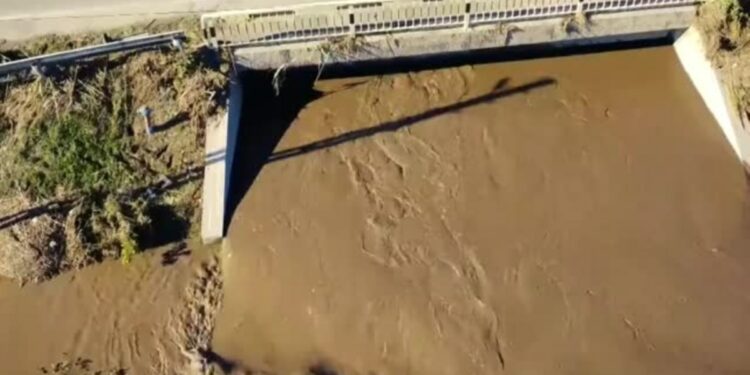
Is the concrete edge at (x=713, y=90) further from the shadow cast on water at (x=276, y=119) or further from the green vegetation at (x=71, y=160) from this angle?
the green vegetation at (x=71, y=160)

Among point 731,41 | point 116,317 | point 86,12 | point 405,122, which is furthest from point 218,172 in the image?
point 731,41

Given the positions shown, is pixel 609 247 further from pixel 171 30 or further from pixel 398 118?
pixel 171 30

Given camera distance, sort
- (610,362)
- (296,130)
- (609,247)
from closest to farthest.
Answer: (610,362) < (609,247) < (296,130)

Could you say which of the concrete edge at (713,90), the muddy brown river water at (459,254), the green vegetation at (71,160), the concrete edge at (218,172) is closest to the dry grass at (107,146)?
the green vegetation at (71,160)

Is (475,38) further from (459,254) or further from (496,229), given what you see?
(459,254)

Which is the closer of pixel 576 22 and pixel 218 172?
pixel 218 172

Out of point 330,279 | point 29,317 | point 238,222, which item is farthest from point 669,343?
point 29,317

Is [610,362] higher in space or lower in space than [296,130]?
lower

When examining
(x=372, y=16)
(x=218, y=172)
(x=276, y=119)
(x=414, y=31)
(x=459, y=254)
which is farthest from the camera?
(x=276, y=119)
